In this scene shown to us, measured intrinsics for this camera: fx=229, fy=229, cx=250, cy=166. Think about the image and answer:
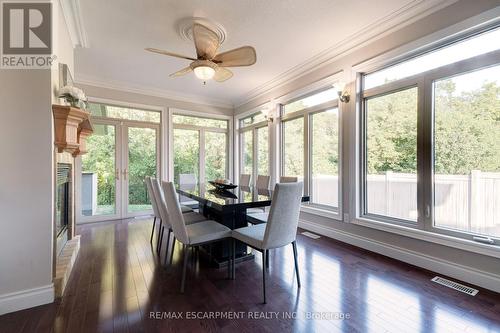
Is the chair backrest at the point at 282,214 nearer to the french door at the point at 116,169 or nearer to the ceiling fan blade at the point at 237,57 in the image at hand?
the ceiling fan blade at the point at 237,57

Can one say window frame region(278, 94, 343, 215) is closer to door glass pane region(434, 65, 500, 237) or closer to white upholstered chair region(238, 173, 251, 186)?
white upholstered chair region(238, 173, 251, 186)

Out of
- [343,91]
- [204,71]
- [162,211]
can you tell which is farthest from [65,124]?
[343,91]

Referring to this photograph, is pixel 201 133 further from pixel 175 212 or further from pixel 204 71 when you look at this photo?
pixel 175 212

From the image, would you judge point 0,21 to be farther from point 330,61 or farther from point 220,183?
point 330,61

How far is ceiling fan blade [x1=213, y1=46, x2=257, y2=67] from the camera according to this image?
8.03ft

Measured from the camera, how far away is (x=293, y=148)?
4.58 meters

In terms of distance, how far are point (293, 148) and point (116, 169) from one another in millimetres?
3671

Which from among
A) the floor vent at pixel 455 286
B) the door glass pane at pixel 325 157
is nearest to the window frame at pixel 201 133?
the door glass pane at pixel 325 157

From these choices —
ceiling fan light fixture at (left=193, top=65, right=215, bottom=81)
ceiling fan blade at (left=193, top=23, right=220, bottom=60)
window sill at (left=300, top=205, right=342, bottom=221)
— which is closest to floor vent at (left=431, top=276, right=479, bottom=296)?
window sill at (left=300, top=205, right=342, bottom=221)

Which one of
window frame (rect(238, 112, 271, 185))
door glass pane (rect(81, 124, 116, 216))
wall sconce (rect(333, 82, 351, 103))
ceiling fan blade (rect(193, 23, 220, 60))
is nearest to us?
ceiling fan blade (rect(193, 23, 220, 60))

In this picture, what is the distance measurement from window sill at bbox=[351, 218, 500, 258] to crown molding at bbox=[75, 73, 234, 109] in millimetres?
4395

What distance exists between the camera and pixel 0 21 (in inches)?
66.9

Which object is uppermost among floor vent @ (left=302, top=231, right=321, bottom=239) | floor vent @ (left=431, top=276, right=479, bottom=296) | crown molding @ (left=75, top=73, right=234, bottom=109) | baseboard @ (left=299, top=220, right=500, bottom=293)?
crown molding @ (left=75, top=73, right=234, bottom=109)

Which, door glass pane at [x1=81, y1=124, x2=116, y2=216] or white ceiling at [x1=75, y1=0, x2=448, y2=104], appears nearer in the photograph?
white ceiling at [x1=75, y1=0, x2=448, y2=104]
